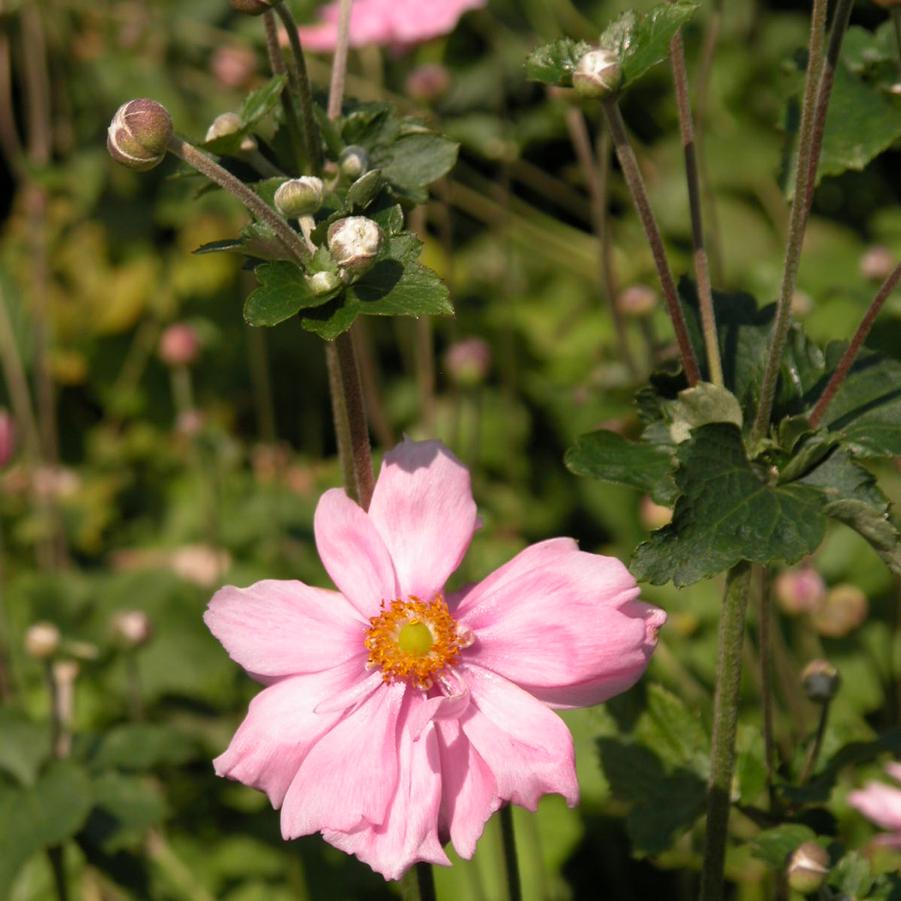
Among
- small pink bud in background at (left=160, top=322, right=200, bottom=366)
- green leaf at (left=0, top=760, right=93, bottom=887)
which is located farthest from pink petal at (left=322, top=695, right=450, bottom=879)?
small pink bud in background at (left=160, top=322, right=200, bottom=366)

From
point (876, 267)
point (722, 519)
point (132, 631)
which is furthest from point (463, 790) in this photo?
point (876, 267)

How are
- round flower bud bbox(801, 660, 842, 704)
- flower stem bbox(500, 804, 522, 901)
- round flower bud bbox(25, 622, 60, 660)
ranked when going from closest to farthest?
flower stem bbox(500, 804, 522, 901) → round flower bud bbox(801, 660, 842, 704) → round flower bud bbox(25, 622, 60, 660)

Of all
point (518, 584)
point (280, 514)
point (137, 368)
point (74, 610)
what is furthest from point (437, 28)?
point (137, 368)

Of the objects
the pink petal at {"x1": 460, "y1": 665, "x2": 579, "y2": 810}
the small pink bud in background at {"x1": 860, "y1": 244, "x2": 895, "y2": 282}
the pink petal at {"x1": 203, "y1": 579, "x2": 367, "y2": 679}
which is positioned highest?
the pink petal at {"x1": 203, "y1": 579, "x2": 367, "y2": 679}

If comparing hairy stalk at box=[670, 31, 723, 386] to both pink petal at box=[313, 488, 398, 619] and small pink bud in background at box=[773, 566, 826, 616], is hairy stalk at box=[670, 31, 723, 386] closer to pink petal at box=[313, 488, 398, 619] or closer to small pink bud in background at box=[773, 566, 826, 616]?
pink petal at box=[313, 488, 398, 619]

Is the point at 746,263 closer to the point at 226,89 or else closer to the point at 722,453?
the point at 226,89

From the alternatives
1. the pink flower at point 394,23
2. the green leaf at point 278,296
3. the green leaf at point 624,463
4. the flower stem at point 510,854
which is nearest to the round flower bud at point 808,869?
the flower stem at point 510,854

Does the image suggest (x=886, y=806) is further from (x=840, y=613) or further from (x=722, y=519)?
(x=840, y=613)

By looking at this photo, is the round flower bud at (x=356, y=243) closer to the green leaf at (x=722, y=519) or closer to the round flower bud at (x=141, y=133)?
the round flower bud at (x=141, y=133)
